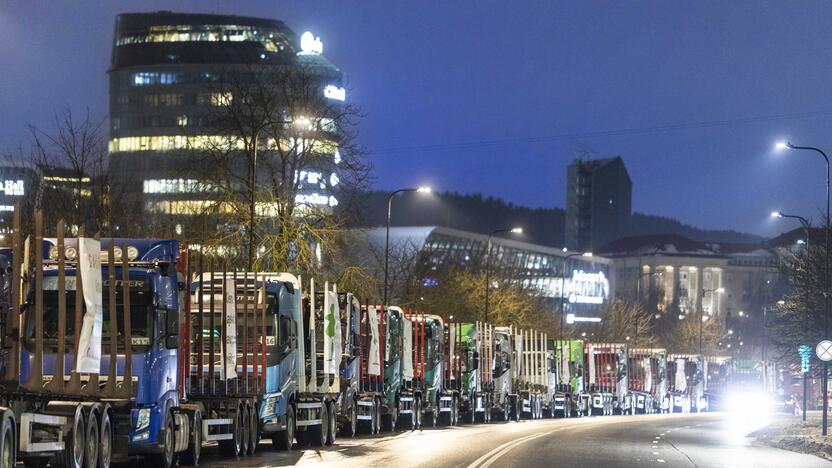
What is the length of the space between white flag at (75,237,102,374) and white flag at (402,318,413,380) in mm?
23289

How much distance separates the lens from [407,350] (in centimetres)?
4256

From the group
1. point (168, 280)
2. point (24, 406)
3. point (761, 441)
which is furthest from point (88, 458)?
point (761, 441)

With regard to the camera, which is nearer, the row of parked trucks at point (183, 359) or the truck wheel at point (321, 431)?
the row of parked trucks at point (183, 359)

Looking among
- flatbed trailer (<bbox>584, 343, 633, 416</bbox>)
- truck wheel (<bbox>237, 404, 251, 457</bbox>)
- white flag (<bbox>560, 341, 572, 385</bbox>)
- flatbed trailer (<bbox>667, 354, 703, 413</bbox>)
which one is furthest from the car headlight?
flatbed trailer (<bbox>667, 354, 703, 413</bbox>)

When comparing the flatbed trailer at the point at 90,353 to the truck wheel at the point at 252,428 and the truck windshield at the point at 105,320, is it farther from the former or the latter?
the truck wheel at the point at 252,428

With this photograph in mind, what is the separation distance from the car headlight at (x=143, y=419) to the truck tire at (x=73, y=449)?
2209 millimetres

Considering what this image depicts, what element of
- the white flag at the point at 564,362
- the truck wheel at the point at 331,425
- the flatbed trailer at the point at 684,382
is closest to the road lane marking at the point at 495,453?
the truck wheel at the point at 331,425

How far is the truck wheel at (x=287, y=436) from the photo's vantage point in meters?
29.4

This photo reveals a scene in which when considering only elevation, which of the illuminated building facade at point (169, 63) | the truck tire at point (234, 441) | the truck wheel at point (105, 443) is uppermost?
the illuminated building facade at point (169, 63)

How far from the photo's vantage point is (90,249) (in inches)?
739

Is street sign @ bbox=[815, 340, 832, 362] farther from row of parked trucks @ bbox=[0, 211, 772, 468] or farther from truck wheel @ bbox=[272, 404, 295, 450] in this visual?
truck wheel @ bbox=[272, 404, 295, 450]

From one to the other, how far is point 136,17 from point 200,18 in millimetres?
7786

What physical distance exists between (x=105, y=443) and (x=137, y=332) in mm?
2028

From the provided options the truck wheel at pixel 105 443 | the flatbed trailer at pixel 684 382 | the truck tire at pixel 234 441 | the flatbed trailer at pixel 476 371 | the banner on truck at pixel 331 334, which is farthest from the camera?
the flatbed trailer at pixel 684 382
